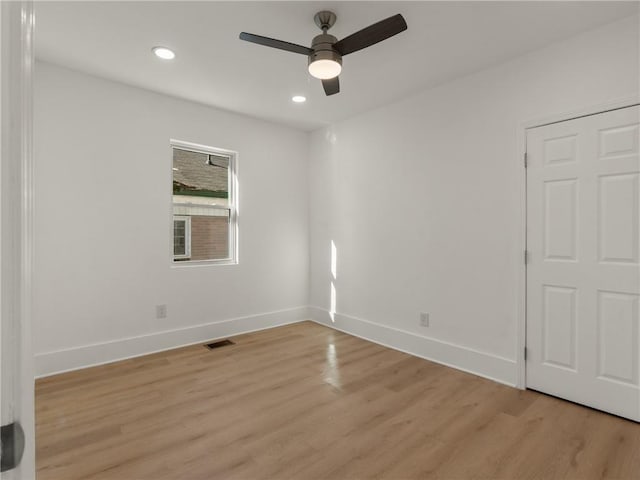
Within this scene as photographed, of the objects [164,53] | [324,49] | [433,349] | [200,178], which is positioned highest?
[164,53]

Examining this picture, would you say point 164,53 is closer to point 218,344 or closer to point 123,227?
point 123,227

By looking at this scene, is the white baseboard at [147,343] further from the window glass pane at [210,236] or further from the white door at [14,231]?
the white door at [14,231]

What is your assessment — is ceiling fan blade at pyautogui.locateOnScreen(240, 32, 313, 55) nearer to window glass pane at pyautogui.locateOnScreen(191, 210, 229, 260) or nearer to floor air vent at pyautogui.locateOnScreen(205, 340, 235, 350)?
window glass pane at pyautogui.locateOnScreen(191, 210, 229, 260)

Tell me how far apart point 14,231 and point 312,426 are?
2.21m

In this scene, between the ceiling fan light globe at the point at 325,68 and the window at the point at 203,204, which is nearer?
the ceiling fan light globe at the point at 325,68

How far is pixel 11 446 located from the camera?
18.3 inches

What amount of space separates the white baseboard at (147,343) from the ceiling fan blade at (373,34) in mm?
3237

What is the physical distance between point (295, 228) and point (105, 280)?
7.87 ft

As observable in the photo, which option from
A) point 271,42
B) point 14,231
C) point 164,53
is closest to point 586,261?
point 271,42

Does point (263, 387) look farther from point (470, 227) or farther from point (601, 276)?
point (601, 276)

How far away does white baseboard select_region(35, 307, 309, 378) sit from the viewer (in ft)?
9.93

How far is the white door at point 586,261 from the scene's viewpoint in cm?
230

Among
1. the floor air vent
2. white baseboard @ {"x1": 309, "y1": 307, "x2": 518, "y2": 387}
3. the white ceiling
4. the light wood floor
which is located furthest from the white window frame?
white baseboard @ {"x1": 309, "y1": 307, "x2": 518, "y2": 387}

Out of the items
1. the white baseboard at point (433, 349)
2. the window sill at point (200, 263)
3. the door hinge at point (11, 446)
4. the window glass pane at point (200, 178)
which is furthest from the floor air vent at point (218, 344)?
the door hinge at point (11, 446)
